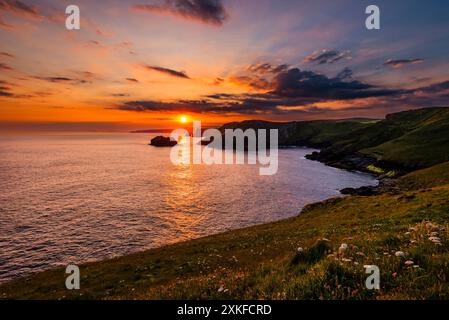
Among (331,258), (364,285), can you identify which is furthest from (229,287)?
(364,285)

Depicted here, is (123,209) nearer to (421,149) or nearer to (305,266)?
(305,266)

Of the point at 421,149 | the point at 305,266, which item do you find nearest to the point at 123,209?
the point at 305,266

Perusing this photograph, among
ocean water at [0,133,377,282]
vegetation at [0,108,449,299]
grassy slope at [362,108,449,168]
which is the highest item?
grassy slope at [362,108,449,168]

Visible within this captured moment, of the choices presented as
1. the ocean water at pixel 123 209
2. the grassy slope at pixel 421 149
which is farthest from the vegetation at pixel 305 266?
the grassy slope at pixel 421 149

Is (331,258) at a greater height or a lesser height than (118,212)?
greater

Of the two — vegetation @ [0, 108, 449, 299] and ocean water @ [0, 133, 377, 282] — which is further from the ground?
vegetation @ [0, 108, 449, 299]

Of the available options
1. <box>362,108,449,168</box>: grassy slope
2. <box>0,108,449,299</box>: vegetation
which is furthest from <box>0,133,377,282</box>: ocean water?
<box>362,108,449,168</box>: grassy slope

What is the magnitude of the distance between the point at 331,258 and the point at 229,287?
3388mm

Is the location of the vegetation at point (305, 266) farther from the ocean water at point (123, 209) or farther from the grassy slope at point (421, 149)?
the grassy slope at point (421, 149)

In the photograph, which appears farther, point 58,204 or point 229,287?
point 58,204

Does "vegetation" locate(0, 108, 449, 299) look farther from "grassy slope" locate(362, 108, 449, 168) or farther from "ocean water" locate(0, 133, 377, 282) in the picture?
"grassy slope" locate(362, 108, 449, 168)

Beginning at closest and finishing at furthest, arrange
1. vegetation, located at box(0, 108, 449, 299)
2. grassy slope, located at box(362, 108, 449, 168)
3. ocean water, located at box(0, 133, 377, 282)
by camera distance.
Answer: vegetation, located at box(0, 108, 449, 299), ocean water, located at box(0, 133, 377, 282), grassy slope, located at box(362, 108, 449, 168)
